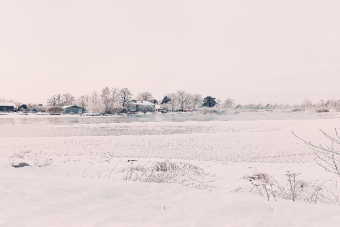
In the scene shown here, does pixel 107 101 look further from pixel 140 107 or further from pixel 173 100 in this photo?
pixel 173 100

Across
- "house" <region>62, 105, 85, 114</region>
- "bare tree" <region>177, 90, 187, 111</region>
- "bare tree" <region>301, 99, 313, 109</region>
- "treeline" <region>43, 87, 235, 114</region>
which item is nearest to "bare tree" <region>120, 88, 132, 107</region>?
"treeline" <region>43, 87, 235, 114</region>

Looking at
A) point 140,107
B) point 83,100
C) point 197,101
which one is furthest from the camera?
point 197,101

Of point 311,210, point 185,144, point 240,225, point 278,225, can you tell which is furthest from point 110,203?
point 185,144

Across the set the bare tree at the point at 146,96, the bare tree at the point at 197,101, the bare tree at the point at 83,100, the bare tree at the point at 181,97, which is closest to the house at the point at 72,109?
the bare tree at the point at 83,100

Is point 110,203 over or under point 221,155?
over

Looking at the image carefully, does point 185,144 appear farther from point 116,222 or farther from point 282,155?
point 116,222

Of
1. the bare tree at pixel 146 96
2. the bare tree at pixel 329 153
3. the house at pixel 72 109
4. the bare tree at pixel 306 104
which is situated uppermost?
the bare tree at pixel 146 96

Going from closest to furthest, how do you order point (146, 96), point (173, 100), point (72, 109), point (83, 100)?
point (72, 109)
point (83, 100)
point (173, 100)
point (146, 96)

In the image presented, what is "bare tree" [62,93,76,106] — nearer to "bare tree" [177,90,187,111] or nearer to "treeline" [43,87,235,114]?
"treeline" [43,87,235,114]

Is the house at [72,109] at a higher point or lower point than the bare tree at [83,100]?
lower

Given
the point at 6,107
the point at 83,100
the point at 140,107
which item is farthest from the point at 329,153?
the point at 83,100

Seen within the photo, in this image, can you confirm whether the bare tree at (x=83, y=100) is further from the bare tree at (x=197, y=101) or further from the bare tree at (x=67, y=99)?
the bare tree at (x=197, y=101)

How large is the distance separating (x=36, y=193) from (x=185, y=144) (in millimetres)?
17742

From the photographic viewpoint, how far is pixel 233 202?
439cm
